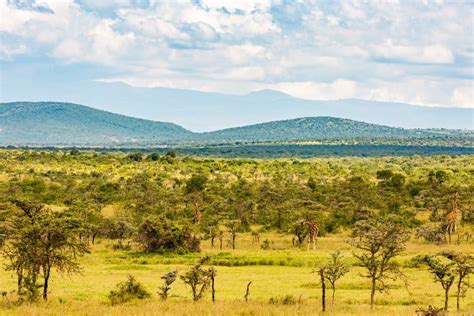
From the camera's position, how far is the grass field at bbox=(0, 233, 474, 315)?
87.4 feet

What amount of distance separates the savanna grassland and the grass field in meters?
0.09

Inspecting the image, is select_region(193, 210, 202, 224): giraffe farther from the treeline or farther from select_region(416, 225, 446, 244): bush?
select_region(416, 225, 446, 244): bush

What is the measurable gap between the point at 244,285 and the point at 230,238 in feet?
91.9

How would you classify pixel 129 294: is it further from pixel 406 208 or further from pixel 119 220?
pixel 406 208

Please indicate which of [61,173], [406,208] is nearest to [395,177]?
[406,208]

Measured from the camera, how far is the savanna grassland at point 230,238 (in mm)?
31266

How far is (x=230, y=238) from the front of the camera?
71.8 meters

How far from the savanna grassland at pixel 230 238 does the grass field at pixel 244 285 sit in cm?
9

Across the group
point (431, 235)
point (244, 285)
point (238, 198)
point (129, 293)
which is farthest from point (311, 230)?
point (129, 293)

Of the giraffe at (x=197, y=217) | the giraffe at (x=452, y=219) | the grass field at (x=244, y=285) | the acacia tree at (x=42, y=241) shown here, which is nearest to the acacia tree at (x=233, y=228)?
the grass field at (x=244, y=285)

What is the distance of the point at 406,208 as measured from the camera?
281 feet

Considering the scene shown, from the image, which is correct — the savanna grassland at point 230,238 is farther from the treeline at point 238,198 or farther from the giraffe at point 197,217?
the treeline at point 238,198

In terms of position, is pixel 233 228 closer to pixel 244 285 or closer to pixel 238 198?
pixel 238 198

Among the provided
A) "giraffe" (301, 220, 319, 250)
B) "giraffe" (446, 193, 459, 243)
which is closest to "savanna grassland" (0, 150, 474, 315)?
"giraffe" (446, 193, 459, 243)
